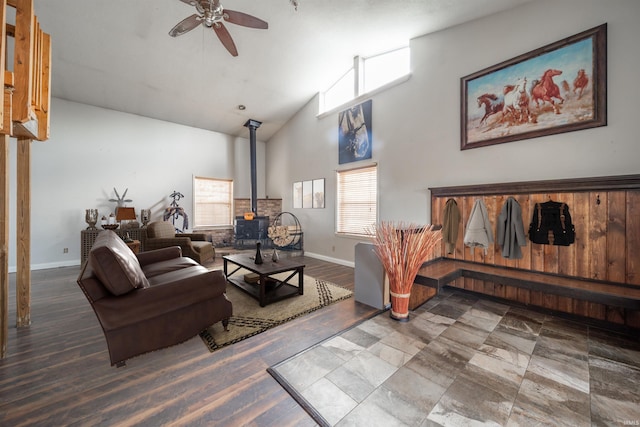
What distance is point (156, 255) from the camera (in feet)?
10.3

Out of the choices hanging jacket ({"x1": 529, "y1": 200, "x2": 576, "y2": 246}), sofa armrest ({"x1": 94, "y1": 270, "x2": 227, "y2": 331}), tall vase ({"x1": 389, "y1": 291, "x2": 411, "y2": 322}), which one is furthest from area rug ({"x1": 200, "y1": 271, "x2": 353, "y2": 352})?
hanging jacket ({"x1": 529, "y1": 200, "x2": 576, "y2": 246})

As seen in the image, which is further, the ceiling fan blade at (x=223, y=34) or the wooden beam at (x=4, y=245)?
the ceiling fan blade at (x=223, y=34)

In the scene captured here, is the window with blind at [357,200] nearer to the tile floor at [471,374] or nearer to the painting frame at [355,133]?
A: the painting frame at [355,133]

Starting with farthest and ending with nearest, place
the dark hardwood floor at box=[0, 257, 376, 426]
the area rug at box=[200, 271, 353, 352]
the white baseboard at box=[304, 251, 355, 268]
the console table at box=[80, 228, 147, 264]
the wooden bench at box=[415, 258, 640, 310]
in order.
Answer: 1. the white baseboard at box=[304, 251, 355, 268]
2. the console table at box=[80, 228, 147, 264]
3. the area rug at box=[200, 271, 353, 352]
4. the wooden bench at box=[415, 258, 640, 310]
5. the dark hardwood floor at box=[0, 257, 376, 426]

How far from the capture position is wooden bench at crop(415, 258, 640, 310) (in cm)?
215

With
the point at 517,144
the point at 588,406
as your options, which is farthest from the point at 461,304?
the point at 517,144

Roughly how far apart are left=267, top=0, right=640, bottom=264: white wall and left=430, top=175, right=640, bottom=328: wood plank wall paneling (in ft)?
0.51

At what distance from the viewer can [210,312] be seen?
221 centimetres

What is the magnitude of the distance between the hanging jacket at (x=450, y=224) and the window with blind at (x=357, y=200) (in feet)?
4.20

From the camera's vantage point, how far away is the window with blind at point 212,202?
256 inches

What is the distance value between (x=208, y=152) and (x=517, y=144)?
262 inches

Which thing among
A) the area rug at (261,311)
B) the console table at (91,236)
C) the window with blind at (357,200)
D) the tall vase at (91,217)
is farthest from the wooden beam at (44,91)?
the window with blind at (357,200)

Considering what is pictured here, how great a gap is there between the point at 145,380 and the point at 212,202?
5575 millimetres

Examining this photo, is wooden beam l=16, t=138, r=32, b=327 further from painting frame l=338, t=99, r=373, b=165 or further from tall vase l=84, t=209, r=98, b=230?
painting frame l=338, t=99, r=373, b=165
